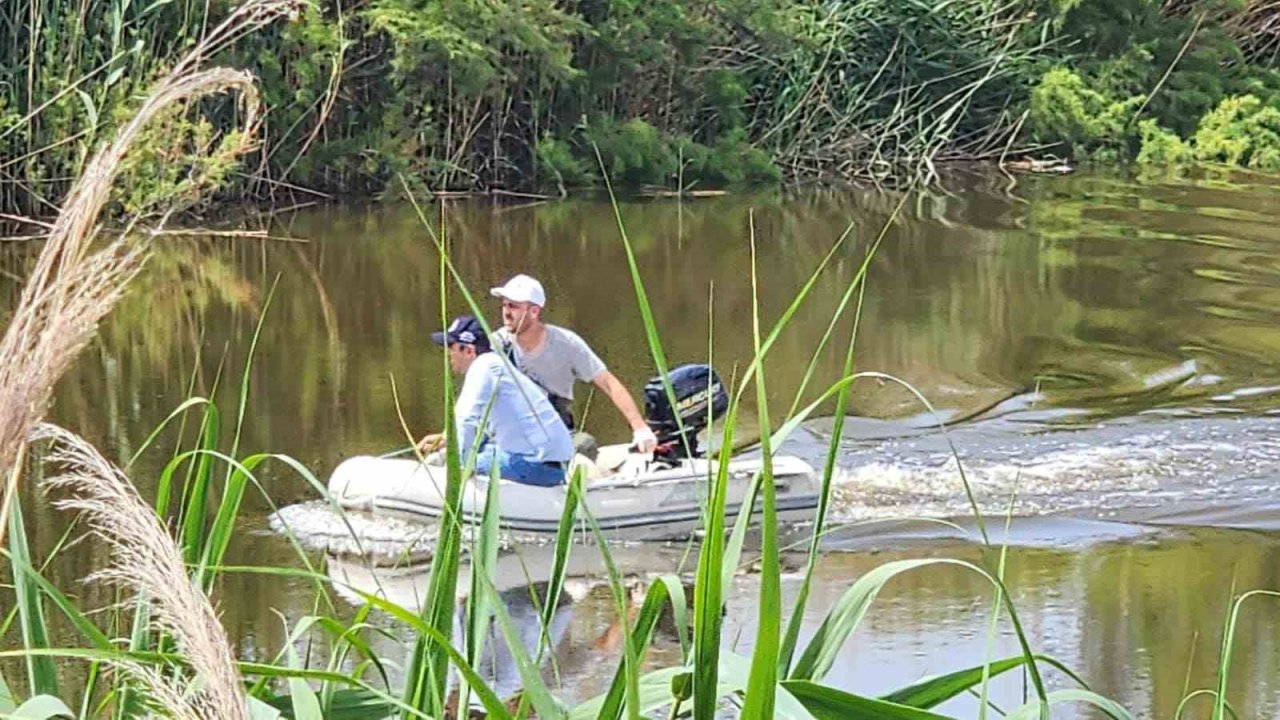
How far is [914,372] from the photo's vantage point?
1170 centimetres

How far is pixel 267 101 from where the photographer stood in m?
16.6

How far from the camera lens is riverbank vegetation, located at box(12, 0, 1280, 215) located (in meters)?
15.3

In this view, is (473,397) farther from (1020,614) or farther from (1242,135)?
(1242,135)

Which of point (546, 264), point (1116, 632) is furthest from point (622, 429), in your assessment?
point (546, 264)

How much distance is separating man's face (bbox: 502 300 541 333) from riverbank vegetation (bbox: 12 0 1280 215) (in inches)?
233

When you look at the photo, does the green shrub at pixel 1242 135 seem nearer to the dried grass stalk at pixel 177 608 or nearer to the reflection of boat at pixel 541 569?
the reflection of boat at pixel 541 569

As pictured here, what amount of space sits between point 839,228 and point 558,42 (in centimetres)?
319

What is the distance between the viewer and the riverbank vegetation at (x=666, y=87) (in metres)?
15.3

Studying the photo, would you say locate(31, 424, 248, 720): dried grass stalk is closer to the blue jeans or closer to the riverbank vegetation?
the blue jeans

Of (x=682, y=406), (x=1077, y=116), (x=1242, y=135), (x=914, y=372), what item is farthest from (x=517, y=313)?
(x=1242, y=135)

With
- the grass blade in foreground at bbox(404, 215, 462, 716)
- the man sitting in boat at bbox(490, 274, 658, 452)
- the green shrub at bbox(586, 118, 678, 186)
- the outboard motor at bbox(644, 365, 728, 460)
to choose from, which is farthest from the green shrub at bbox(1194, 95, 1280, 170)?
the grass blade in foreground at bbox(404, 215, 462, 716)

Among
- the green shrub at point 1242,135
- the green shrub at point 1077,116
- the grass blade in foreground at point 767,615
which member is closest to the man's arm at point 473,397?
the grass blade in foreground at point 767,615

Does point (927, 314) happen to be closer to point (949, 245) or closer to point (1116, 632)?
point (949, 245)

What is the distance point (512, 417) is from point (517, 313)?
515 mm
